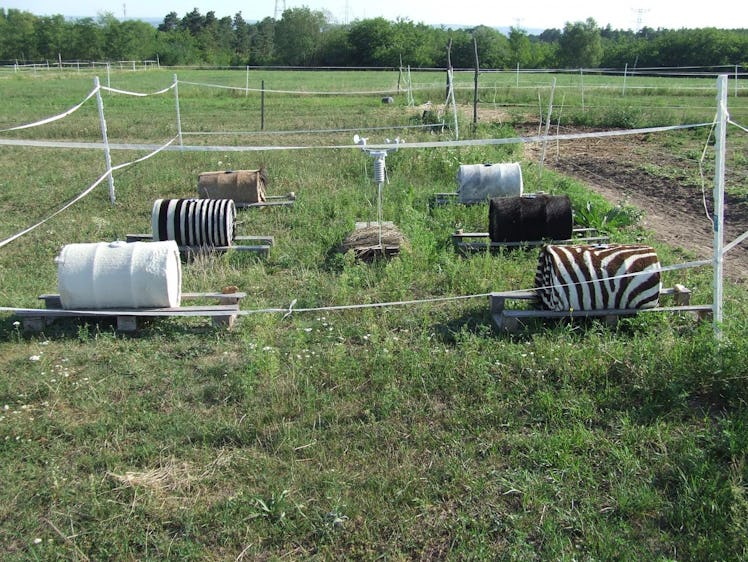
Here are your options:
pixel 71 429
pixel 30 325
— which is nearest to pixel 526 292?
pixel 71 429

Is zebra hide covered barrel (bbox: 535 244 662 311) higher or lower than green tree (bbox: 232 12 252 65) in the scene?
lower

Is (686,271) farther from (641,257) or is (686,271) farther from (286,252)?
(286,252)

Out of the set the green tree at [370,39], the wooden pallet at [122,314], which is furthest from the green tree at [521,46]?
the wooden pallet at [122,314]

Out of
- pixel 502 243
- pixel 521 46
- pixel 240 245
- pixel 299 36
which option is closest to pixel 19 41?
pixel 299 36

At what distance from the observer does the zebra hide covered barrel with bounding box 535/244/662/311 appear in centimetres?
546

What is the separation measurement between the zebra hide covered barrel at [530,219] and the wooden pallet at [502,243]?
0.06m

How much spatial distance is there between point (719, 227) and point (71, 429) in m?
4.59

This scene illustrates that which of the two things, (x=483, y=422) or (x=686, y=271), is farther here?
(x=686, y=271)

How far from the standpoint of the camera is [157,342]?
17.8 ft

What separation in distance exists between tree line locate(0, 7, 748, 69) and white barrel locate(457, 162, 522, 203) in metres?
59.5

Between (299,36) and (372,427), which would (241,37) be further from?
(372,427)

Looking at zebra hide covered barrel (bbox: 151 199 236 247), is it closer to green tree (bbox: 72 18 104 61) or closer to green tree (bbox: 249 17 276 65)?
green tree (bbox: 72 18 104 61)

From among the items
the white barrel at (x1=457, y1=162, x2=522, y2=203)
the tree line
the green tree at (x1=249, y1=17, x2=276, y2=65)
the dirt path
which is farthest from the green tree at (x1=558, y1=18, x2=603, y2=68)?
the white barrel at (x1=457, y1=162, x2=522, y2=203)

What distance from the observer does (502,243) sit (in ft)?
24.9
